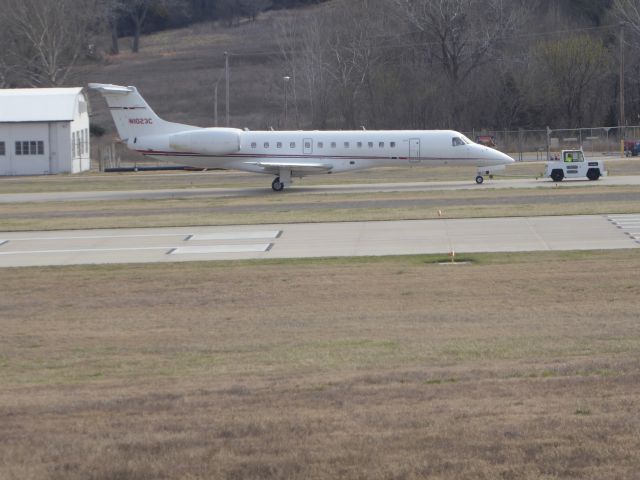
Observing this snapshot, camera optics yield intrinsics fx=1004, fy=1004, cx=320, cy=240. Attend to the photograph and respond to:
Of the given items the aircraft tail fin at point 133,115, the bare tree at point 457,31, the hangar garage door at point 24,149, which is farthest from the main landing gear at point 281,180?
the bare tree at point 457,31

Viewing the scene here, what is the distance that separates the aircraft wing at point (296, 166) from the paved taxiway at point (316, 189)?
37.0 inches

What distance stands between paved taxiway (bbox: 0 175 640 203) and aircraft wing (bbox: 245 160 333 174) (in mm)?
939

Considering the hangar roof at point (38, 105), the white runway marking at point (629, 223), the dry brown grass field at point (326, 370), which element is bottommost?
the dry brown grass field at point (326, 370)

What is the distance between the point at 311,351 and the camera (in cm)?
1331

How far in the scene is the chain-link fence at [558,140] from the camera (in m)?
71.5

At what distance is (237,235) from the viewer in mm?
28812

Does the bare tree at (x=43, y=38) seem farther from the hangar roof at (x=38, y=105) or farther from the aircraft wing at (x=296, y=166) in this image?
the aircraft wing at (x=296, y=166)

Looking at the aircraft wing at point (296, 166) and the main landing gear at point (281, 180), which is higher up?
the aircraft wing at point (296, 166)

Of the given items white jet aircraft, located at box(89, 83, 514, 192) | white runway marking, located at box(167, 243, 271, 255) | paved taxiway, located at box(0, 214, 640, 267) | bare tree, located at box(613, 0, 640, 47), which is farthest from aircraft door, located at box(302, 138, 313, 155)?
bare tree, located at box(613, 0, 640, 47)

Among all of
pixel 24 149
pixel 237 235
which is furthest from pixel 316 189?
pixel 24 149

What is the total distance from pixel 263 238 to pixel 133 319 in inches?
447

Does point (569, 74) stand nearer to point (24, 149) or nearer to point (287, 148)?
point (24, 149)

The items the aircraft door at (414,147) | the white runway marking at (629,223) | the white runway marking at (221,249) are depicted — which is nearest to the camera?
the white runway marking at (221,249)

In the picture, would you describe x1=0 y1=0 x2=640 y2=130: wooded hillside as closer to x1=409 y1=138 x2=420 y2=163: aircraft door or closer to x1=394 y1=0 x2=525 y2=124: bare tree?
x1=394 y1=0 x2=525 y2=124: bare tree
